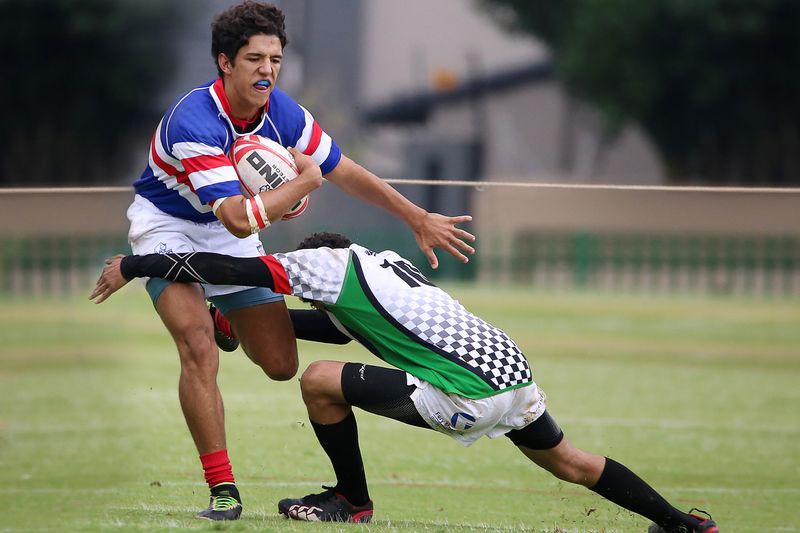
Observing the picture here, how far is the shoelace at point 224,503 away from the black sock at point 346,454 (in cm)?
50

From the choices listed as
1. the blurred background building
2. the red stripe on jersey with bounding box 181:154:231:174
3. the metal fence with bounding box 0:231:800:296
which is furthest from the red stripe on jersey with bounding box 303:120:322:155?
the metal fence with bounding box 0:231:800:296

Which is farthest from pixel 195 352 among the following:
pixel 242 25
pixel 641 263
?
pixel 641 263

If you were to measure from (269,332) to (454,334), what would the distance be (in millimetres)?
1346

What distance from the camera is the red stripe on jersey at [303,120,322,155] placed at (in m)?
7.27

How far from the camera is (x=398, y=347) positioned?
6207mm

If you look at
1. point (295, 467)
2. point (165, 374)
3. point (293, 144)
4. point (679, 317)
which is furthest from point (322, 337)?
point (679, 317)

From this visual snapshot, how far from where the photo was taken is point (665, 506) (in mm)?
6480

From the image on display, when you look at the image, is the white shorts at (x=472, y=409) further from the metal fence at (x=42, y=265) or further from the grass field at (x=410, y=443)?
the metal fence at (x=42, y=265)

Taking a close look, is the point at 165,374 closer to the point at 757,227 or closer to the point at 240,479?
the point at 240,479

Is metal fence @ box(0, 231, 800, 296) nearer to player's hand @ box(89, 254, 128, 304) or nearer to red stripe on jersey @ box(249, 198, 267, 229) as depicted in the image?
player's hand @ box(89, 254, 128, 304)

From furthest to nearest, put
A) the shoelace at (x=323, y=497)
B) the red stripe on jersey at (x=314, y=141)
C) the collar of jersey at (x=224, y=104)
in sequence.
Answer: the red stripe on jersey at (x=314, y=141) → the collar of jersey at (x=224, y=104) → the shoelace at (x=323, y=497)

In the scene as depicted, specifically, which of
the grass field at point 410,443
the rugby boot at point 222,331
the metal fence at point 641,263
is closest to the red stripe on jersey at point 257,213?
the rugby boot at point 222,331

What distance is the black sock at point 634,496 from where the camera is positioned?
645 cm

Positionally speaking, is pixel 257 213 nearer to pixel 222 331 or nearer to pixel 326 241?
pixel 326 241
